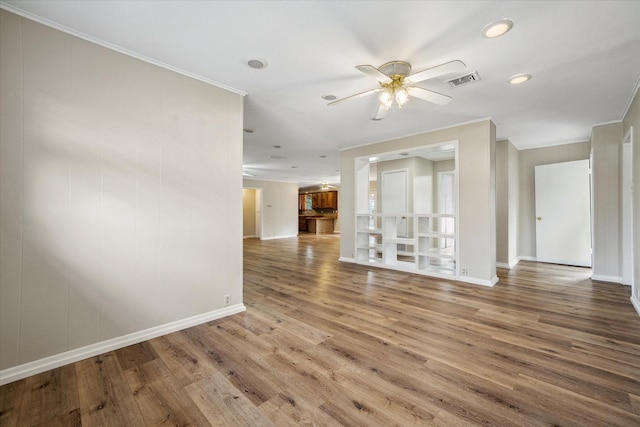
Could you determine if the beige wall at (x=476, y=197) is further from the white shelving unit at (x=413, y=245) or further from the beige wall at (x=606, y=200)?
the beige wall at (x=606, y=200)

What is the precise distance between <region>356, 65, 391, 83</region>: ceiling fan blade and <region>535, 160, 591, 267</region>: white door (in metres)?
5.28

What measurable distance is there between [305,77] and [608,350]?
3.68m

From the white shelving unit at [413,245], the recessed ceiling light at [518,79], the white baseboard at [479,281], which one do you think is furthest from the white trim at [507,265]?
the recessed ceiling light at [518,79]

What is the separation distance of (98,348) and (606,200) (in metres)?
6.97

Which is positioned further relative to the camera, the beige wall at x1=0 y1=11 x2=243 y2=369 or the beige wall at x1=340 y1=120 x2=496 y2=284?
the beige wall at x1=340 y1=120 x2=496 y2=284

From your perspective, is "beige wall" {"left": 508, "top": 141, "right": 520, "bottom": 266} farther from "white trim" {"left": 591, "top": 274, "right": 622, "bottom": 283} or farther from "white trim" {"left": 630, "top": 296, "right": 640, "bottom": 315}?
"white trim" {"left": 630, "top": 296, "right": 640, "bottom": 315}

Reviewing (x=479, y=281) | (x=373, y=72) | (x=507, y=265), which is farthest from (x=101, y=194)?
(x=507, y=265)

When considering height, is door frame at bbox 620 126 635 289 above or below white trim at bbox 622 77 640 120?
below

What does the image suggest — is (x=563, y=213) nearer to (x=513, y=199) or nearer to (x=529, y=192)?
(x=529, y=192)

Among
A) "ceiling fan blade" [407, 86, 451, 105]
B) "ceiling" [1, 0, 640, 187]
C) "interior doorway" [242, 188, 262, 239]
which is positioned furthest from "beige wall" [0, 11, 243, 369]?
"interior doorway" [242, 188, 262, 239]

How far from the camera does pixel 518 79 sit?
2783 mm

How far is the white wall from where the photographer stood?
1095 cm

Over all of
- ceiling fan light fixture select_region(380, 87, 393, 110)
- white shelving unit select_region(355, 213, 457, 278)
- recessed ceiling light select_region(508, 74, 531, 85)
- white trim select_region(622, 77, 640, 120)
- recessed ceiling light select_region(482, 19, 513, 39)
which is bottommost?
white shelving unit select_region(355, 213, 457, 278)

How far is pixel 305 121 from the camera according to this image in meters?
4.14
